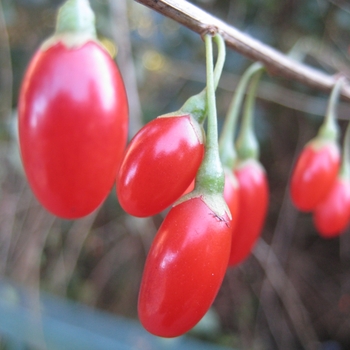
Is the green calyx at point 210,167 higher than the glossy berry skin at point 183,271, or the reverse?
the green calyx at point 210,167

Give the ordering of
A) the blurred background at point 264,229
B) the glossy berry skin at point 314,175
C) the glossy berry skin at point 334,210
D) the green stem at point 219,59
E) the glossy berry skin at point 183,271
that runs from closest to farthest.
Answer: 1. the glossy berry skin at point 183,271
2. the green stem at point 219,59
3. the glossy berry skin at point 314,175
4. the glossy berry skin at point 334,210
5. the blurred background at point 264,229

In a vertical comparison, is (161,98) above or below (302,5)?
below

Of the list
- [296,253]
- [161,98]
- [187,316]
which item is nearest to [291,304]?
[296,253]

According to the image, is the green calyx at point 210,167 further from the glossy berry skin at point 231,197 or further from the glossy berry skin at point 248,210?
the glossy berry skin at point 248,210

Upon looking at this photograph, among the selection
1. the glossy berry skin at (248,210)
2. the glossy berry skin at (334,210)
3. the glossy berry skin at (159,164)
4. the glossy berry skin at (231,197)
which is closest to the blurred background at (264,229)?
the glossy berry skin at (334,210)

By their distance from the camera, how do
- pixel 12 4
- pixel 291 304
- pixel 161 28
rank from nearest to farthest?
1. pixel 12 4
2. pixel 161 28
3. pixel 291 304

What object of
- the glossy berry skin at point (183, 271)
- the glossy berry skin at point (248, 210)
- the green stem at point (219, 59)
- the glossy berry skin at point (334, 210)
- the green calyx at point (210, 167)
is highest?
the green stem at point (219, 59)

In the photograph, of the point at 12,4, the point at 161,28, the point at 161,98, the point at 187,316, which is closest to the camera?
the point at 187,316

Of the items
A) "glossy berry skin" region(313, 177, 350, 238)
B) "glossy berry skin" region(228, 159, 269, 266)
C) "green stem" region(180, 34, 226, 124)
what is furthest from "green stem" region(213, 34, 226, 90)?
"glossy berry skin" region(313, 177, 350, 238)

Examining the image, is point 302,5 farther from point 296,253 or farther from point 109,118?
point 109,118
